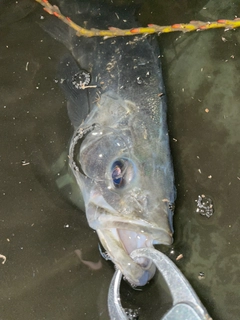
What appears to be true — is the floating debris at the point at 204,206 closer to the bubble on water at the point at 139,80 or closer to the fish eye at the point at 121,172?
the fish eye at the point at 121,172

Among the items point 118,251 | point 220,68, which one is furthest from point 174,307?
point 220,68

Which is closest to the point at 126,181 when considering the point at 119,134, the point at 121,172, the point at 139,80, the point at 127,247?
the point at 121,172

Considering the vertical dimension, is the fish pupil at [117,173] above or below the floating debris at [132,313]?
above

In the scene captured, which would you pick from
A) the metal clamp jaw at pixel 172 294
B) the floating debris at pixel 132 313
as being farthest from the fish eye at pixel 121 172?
the floating debris at pixel 132 313

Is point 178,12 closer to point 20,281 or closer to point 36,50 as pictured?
point 36,50

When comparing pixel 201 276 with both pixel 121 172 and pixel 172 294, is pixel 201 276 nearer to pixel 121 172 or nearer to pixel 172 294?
pixel 172 294

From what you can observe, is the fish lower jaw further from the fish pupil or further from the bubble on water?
the bubble on water
